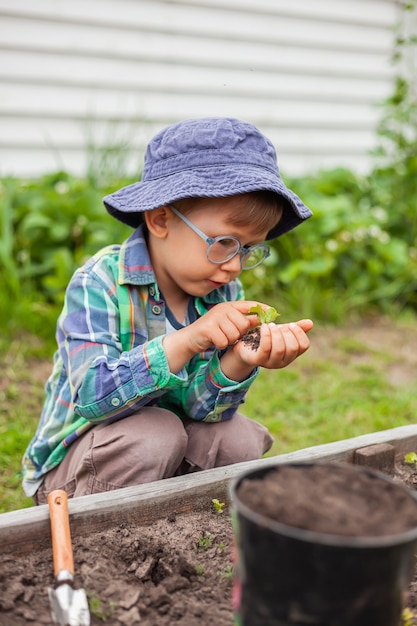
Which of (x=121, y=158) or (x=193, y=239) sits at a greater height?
(x=193, y=239)

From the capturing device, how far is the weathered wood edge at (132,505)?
4.98 feet

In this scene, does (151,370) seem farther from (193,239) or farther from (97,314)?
(193,239)

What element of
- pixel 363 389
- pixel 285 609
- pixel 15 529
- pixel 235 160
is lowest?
pixel 363 389

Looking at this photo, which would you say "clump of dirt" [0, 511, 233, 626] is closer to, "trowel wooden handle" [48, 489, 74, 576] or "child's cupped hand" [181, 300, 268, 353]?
"trowel wooden handle" [48, 489, 74, 576]

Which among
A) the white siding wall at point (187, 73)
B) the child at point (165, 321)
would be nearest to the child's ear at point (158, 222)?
the child at point (165, 321)

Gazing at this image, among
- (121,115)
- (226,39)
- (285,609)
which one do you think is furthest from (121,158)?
(285,609)

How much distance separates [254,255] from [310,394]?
175cm

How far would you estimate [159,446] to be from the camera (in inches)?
76.7

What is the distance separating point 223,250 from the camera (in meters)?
1.90

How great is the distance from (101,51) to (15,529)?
13.6 ft

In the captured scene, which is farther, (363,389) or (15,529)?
(363,389)

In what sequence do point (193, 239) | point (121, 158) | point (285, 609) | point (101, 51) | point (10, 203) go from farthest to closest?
point (101, 51) < point (121, 158) < point (10, 203) < point (193, 239) < point (285, 609)

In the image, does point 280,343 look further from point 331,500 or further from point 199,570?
point 331,500

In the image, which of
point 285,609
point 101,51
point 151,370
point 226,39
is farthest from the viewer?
point 226,39
